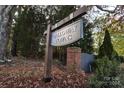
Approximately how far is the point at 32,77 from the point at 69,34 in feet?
3.36

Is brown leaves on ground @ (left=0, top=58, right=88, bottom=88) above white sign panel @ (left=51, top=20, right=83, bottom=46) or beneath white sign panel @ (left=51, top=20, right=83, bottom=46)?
beneath

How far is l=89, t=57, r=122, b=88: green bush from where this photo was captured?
141 inches

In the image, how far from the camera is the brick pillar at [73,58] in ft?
12.0

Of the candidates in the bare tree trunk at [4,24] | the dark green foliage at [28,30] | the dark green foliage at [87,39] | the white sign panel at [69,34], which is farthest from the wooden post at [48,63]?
the bare tree trunk at [4,24]

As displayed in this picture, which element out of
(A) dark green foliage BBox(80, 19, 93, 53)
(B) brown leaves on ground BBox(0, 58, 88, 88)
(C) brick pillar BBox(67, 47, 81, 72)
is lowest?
(B) brown leaves on ground BBox(0, 58, 88, 88)

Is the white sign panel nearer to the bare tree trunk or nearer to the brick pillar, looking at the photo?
the brick pillar

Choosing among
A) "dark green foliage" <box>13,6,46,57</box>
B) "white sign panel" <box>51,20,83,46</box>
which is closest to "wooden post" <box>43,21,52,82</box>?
"dark green foliage" <box>13,6,46,57</box>

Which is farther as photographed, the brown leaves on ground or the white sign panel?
the brown leaves on ground

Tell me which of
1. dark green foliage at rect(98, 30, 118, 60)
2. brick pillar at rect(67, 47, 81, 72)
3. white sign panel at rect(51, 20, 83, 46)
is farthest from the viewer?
brick pillar at rect(67, 47, 81, 72)

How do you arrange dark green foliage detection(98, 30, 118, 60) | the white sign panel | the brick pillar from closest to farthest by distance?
the white sign panel
dark green foliage detection(98, 30, 118, 60)
the brick pillar

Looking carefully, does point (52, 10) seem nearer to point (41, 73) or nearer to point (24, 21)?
point (24, 21)

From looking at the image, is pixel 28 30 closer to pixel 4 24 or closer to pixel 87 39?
pixel 4 24

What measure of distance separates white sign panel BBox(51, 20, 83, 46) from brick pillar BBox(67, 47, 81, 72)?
1.26ft
